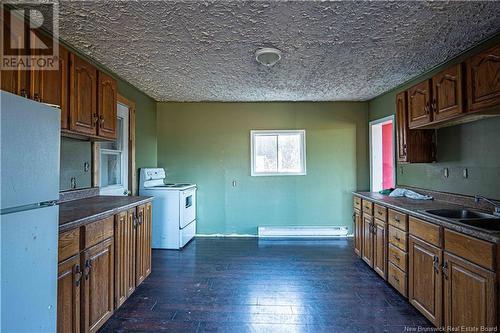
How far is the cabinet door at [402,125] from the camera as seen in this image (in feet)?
9.82

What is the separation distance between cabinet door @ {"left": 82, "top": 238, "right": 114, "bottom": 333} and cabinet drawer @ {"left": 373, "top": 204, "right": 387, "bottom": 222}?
8.55 feet

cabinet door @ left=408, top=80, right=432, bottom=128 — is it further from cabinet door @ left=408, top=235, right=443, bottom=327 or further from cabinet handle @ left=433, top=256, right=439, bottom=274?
cabinet handle @ left=433, top=256, right=439, bottom=274

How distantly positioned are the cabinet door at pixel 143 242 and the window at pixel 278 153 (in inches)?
89.6

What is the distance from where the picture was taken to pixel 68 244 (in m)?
1.63

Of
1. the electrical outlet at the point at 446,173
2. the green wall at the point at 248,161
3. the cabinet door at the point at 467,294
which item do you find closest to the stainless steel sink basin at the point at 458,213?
the cabinet door at the point at 467,294

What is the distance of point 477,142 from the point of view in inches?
97.1

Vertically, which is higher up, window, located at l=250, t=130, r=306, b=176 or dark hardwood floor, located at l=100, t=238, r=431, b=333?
window, located at l=250, t=130, r=306, b=176

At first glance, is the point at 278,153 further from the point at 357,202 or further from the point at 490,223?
the point at 490,223

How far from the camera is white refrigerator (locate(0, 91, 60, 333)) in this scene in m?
1.10

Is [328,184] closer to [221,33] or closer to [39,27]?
[221,33]

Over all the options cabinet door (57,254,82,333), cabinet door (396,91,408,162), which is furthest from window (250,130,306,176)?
cabinet door (57,254,82,333)

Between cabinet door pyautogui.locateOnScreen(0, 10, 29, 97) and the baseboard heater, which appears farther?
the baseboard heater

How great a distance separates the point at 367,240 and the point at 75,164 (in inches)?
132

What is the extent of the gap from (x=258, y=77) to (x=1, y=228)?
2.86 meters
